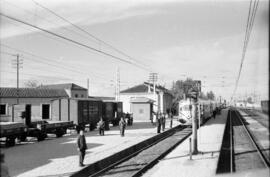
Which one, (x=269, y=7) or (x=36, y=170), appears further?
(x=36, y=170)

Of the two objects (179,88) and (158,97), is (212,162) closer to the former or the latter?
(158,97)

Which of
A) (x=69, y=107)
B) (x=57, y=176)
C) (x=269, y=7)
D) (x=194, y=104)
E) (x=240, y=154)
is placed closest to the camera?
(x=269, y=7)

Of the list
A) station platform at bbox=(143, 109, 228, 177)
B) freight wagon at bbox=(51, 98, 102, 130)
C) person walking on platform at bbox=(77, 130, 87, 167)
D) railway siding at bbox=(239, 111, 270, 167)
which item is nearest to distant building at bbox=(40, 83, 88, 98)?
freight wagon at bbox=(51, 98, 102, 130)

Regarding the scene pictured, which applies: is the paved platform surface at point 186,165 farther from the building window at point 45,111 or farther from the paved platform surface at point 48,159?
the building window at point 45,111

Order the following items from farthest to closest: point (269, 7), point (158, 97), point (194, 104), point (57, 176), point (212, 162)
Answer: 1. point (158, 97)
2. point (194, 104)
3. point (212, 162)
4. point (57, 176)
5. point (269, 7)

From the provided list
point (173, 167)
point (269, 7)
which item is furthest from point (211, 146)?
point (269, 7)

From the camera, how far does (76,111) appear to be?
95.0 feet

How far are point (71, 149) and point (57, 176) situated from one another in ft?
24.1

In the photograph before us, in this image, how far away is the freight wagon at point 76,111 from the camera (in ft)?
95.1

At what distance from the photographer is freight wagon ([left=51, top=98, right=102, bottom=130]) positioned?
2900 cm

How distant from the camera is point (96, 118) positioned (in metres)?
32.8

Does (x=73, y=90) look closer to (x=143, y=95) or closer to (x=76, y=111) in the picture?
(x=143, y=95)

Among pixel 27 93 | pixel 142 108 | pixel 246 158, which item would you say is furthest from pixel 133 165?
Answer: pixel 27 93

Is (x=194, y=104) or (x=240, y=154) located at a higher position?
(x=194, y=104)
